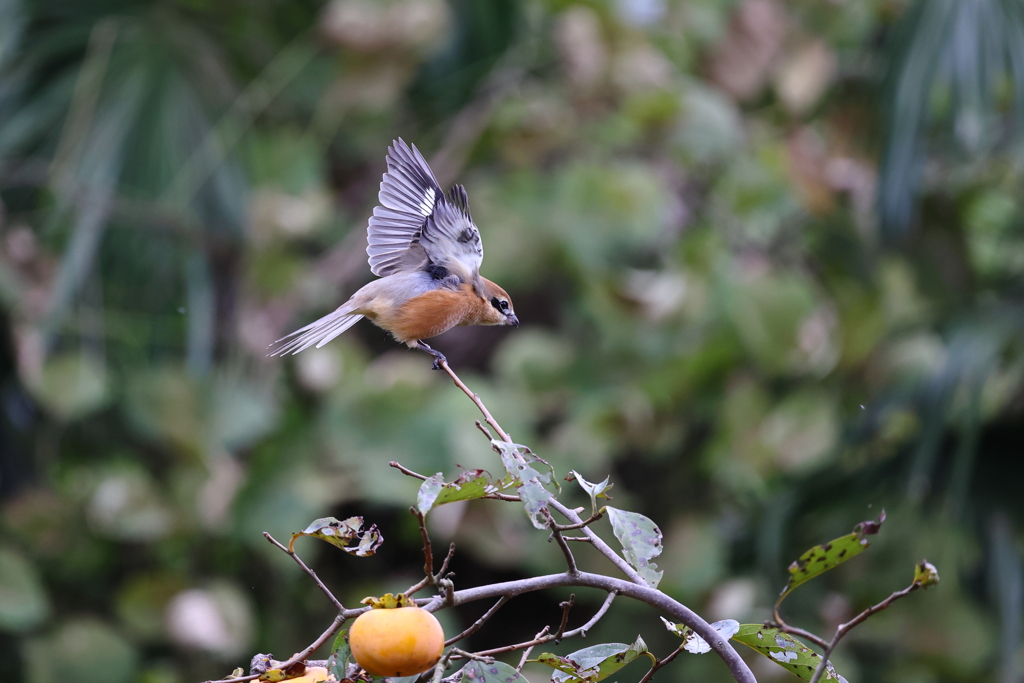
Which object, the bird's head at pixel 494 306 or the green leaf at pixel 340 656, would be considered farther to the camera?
the bird's head at pixel 494 306

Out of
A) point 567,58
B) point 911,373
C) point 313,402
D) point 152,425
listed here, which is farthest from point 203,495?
point 911,373

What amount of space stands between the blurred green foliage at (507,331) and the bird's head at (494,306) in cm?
87

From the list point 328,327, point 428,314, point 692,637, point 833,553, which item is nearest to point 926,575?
point 833,553

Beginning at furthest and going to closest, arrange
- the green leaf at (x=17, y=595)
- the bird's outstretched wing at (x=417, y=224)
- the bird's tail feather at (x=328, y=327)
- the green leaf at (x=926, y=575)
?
the green leaf at (x=17, y=595), the bird's tail feather at (x=328, y=327), the bird's outstretched wing at (x=417, y=224), the green leaf at (x=926, y=575)

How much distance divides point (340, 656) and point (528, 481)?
176mm

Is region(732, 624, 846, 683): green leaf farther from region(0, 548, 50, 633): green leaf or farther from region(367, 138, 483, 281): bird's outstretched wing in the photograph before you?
region(0, 548, 50, 633): green leaf

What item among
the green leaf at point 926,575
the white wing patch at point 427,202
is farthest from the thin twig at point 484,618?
the white wing patch at point 427,202

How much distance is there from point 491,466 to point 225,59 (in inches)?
50.4

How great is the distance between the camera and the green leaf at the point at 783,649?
63 cm

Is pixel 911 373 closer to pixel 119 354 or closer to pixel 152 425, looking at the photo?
pixel 152 425

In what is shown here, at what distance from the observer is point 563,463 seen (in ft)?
7.12

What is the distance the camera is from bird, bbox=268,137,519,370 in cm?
100

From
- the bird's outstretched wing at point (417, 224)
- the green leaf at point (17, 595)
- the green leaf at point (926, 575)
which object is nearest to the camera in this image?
the green leaf at point (926, 575)

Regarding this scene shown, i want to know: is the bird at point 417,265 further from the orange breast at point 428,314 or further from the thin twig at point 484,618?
the thin twig at point 484,618
